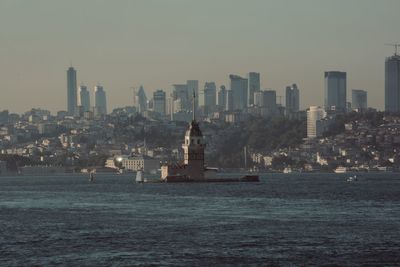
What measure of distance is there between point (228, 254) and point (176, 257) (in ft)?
7.04

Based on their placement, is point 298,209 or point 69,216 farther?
point 298,209

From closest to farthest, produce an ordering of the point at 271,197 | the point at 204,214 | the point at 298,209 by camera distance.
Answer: the point at 204,214
the point at 298,209
the point at 271,197

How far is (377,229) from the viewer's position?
194 ft

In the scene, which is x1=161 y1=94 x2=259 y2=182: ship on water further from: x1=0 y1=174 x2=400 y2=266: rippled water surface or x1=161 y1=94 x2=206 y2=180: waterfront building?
x1=0 y1=174 x2=400 y2=266: rippled water surface

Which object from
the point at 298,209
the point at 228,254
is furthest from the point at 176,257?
the point at 298,209

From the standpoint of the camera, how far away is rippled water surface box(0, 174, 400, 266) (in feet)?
158

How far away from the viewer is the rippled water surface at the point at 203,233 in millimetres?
48062

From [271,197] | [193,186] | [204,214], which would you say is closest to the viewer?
[204,214]

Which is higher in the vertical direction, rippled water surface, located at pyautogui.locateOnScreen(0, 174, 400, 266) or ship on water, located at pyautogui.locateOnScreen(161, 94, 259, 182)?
ship on water, located at pyautogui.locateOnScreen(161, 94, 259, 182)

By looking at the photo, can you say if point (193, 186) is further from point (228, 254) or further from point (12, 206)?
point (228, 254)

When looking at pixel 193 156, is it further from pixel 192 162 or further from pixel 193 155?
pixel 192 162

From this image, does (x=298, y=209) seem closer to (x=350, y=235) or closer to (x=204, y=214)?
(x=204, y=214)

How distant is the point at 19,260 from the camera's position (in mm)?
48062

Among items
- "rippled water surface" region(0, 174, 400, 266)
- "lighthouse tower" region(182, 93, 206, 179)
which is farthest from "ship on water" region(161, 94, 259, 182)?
"rippled water surface" region(0, 174, 400, 266)
